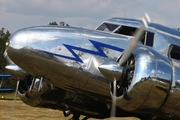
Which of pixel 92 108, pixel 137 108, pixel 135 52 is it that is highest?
pixel 135 52

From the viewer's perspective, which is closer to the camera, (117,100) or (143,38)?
(117,100)

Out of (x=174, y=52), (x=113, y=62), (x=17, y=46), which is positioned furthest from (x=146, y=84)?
(x=17, y=46)

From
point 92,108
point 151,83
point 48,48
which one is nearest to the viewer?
point 151,83

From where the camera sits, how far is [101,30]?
35.7ft

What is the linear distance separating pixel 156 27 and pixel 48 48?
10.1ft

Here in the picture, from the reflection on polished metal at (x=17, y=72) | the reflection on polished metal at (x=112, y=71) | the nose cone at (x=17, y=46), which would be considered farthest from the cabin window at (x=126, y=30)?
the reflection on polished metal at (x=17, y=72)

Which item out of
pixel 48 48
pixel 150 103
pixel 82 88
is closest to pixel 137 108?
pixel 150 103

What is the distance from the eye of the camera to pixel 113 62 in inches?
362

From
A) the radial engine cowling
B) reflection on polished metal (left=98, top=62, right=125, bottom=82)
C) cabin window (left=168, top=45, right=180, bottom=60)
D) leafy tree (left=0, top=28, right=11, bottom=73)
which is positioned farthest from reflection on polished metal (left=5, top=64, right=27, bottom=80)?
leafy tree (left=0, top=28, right=11, bottom=73)

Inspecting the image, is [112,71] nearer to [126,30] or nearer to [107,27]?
[126,30]

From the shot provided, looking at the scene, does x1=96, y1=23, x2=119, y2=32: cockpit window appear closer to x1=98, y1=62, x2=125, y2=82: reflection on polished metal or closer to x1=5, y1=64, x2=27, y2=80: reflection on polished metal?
x1=98, y1=62, x2=125, y2=82: reflection on polished metal

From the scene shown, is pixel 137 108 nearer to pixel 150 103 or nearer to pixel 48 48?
pixel 150 103

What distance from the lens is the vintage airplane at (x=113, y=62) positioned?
28.8 ft

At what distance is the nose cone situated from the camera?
9141 millimetres
